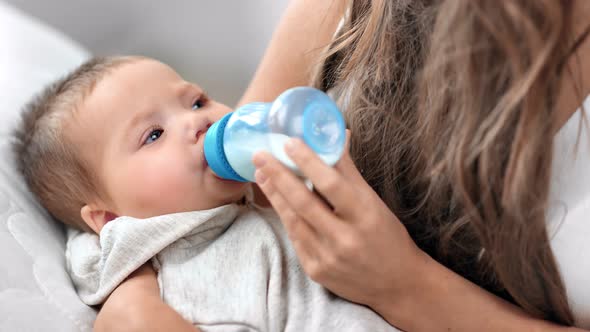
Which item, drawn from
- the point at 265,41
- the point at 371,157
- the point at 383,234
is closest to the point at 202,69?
the point at 265,41

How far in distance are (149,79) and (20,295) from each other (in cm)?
36

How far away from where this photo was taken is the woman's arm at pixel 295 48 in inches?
41.9

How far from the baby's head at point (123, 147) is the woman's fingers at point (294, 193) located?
0.71 feet

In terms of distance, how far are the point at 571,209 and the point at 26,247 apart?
741 millimetres

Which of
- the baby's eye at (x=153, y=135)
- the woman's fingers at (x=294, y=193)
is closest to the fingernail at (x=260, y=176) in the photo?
the woman's fingers at (x=294, y=193)

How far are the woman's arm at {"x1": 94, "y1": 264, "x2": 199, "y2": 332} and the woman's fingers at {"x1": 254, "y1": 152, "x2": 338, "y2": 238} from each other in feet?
Result: 0.70

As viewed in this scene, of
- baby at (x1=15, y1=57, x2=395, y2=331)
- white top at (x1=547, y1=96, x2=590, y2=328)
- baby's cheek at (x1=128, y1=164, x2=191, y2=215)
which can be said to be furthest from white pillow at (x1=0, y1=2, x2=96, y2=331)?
white top at (x1=547, y1=96, x2=590, y2=328)

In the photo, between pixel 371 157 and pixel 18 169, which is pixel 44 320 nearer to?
pixel 18 169

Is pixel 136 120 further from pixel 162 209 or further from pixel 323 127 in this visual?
pixel 323 127

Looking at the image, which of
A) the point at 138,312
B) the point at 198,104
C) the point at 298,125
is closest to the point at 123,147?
the point at 198,104

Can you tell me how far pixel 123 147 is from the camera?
2.89ft

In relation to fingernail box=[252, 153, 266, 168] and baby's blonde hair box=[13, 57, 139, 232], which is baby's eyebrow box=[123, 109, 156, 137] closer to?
baby's blonde hair box=[13, 57, 139, 232]

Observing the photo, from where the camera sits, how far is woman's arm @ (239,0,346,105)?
1064 mm

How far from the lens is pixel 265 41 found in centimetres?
211
